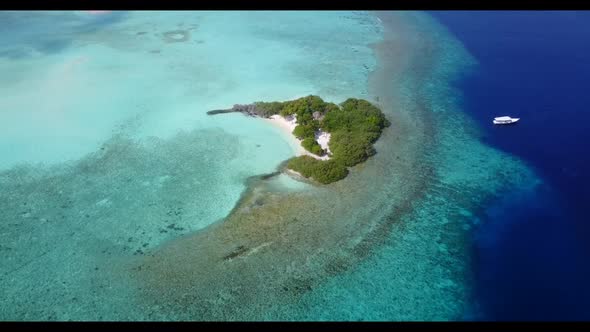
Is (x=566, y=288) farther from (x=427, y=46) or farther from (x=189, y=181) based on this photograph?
(x=427, y=46)

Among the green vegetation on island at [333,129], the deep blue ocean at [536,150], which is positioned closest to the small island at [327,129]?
the green vegetation on island at [333,129]

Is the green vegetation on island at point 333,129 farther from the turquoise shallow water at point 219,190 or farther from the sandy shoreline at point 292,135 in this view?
the turquoise shallow water at point 219,190

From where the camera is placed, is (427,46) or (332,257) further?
(427,46)

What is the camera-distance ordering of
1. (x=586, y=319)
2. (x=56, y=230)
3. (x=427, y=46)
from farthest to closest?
(x=427, y=46)
(x=56, y=230)
(x=586, y=319)

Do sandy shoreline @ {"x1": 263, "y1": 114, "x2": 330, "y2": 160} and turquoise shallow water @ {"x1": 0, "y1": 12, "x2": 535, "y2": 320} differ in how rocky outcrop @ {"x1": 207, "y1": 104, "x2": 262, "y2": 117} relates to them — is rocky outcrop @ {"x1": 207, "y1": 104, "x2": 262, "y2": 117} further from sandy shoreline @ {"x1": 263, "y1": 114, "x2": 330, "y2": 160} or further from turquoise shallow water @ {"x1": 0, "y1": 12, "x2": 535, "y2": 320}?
sandy shoreline @ {"x1": 263, "y1": 114, "x2": 330, "y2": 160}
